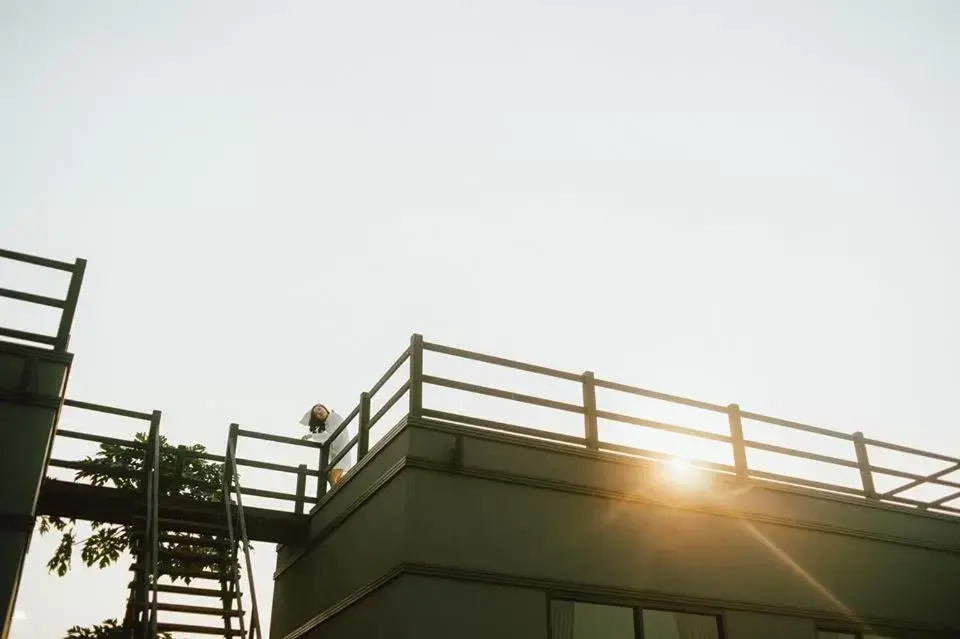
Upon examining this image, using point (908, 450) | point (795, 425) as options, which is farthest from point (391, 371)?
point (908, 450)

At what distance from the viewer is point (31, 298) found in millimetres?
10914

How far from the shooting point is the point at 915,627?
511 inches

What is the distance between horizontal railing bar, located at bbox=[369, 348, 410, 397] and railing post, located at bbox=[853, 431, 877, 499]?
8.10 metres

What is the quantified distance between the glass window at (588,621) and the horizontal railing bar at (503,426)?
2185 mm

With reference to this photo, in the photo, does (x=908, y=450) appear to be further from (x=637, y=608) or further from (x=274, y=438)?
(x=274, y=438)

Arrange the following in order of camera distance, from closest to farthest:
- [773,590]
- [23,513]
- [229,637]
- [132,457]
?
[23,513] → [229,637] → [773,590] → [132,457]

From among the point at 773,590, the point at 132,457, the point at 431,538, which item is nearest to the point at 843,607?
the point at 773,590

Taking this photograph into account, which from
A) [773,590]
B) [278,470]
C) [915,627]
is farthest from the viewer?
[278,470]

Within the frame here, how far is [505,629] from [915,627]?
24.2 ft

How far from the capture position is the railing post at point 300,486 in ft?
46.4

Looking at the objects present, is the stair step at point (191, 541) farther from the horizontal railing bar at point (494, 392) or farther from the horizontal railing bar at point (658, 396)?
the horizontal railing bar at point (658, 396)

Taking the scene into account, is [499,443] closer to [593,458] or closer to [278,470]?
[593,458]

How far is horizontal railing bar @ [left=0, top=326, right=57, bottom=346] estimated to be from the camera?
1070 cm

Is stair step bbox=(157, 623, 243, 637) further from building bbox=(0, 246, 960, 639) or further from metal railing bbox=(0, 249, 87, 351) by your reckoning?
metal railing bbox=(0, 249, 87, 351)
